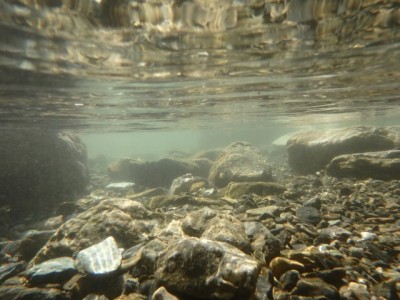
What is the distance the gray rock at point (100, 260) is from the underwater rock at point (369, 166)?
9798mm

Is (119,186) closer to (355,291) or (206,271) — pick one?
(206,271)

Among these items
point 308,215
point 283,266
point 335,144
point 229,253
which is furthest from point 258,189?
point 335,144

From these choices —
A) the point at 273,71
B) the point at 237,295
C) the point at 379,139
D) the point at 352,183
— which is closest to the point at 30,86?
the point at 273,71

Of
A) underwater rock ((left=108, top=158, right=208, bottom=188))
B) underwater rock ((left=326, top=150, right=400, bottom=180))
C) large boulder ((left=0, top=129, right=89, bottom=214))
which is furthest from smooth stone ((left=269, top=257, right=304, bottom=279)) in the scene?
underwater rock ((left=108, top=158, right=208, bottom=188))

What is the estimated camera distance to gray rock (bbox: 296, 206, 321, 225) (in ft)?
21.0

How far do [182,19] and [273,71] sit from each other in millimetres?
5053

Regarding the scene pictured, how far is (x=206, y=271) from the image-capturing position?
373 cm

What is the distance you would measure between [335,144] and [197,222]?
10913 millimetres

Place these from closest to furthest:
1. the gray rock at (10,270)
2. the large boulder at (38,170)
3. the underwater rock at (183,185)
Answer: the gray rock at (10,270) → the underwater rock at (183,185) → the large boulder at (38,170)

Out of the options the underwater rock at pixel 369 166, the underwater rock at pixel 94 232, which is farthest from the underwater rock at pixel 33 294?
the underwater rock at pixel 369 166

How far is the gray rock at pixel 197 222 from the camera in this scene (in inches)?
237

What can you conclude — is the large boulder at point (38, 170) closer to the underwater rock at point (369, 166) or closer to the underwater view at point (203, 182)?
the underwater view at point (203, 182)

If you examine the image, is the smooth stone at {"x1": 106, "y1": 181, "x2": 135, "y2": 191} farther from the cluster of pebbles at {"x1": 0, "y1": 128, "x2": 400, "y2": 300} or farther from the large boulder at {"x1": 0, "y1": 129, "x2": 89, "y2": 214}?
the cluster of pebbles at {"x1": 0, "y1": 128, "x2": 400, "y2": 300}

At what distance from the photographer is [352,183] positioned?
10008 mm
